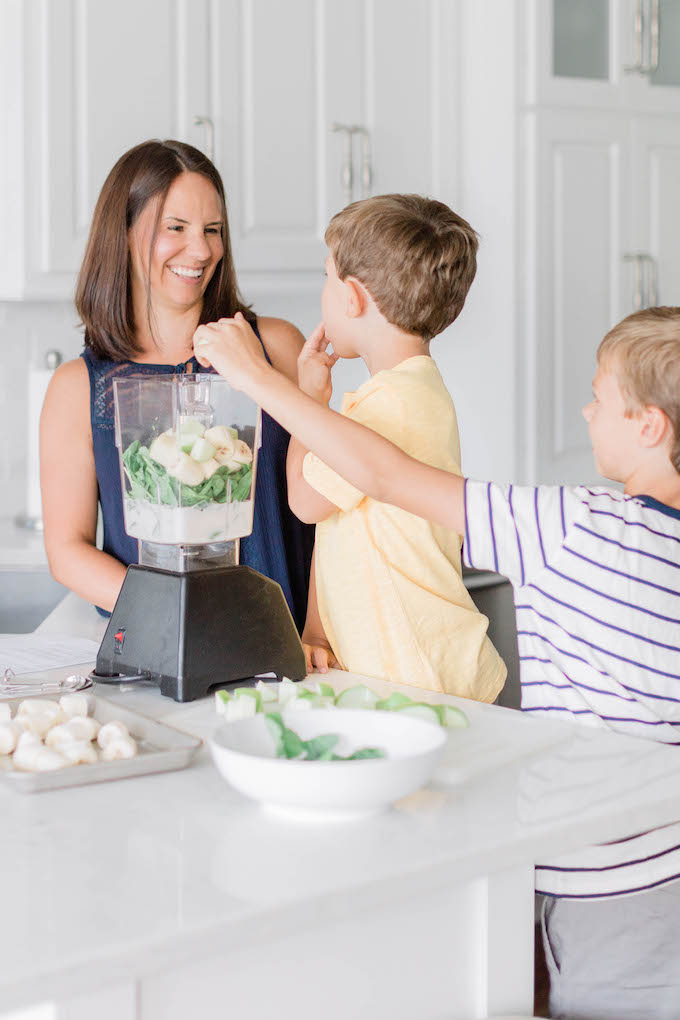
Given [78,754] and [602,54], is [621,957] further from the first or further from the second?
[602,54]

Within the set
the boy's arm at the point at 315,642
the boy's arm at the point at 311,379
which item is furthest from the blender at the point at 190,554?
the boy's arm at the point at 311,379

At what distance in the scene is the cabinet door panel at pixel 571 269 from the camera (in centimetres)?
282

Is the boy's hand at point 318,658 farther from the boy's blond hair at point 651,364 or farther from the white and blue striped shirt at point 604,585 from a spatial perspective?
the boy's blond hair at point 651,364

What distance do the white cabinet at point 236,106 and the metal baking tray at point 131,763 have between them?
1.50 meters

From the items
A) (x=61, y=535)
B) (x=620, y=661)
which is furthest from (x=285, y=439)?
(x=620, y=661)

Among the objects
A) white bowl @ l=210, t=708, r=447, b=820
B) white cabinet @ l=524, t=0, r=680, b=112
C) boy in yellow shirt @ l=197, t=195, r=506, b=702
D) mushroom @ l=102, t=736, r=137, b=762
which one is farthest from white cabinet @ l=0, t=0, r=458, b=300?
white bowl @ l=210, t=708, r=447, b=820

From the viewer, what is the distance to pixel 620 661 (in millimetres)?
1197

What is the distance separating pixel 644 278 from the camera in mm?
2988

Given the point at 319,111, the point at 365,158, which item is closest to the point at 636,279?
the point at 365,158

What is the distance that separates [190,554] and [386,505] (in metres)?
0.27

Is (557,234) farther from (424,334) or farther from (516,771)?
(516,771)

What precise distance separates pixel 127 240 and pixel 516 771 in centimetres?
114

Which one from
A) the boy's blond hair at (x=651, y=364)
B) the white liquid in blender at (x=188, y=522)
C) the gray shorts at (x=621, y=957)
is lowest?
the gray shorts at (x=621, y=957)

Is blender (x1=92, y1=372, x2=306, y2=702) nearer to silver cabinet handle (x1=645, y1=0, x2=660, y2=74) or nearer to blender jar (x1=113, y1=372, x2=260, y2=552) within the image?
blender jar (x1=113, y1=372, x2=260, y2=552)
